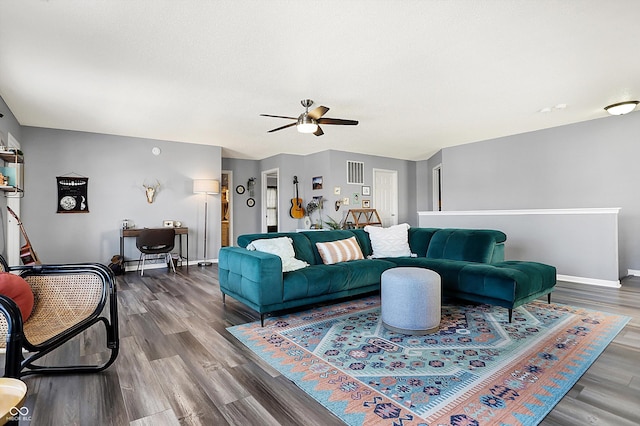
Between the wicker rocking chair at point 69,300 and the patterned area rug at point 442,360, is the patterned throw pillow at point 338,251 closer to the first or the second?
the patterned area rug at point 442,360

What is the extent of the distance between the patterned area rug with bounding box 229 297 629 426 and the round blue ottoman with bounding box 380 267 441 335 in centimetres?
9

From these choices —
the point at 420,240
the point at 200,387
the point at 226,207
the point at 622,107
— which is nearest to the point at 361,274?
the point at 420,240

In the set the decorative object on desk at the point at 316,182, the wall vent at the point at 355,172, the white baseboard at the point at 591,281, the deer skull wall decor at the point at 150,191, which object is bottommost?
the white baseboard at the point at 591,281

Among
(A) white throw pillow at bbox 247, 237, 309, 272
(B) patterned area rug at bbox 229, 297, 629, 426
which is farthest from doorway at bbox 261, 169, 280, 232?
(B) patterned area rug at bbox 229, 297, 629, 426

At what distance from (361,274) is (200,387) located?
204cm

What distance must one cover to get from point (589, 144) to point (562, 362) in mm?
4621

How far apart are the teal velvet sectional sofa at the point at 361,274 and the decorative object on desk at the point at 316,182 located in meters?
3.40

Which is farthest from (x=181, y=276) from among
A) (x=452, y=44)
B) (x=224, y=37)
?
(x=452, y=44)

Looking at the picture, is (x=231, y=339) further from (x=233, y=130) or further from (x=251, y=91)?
(x=233, y=130)

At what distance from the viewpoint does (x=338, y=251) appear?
388 centimetres

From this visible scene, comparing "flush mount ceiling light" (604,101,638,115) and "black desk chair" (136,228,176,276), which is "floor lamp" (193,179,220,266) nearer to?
"black desk chair" (136,228,176,276)

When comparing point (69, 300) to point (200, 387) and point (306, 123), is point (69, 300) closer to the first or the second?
point (200, 387)

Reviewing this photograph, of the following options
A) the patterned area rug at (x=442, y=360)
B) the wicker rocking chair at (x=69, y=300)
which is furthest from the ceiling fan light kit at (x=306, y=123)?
the wicker rocking chair at (x=69, y=300)

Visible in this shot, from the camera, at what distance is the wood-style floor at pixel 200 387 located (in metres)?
1.63
